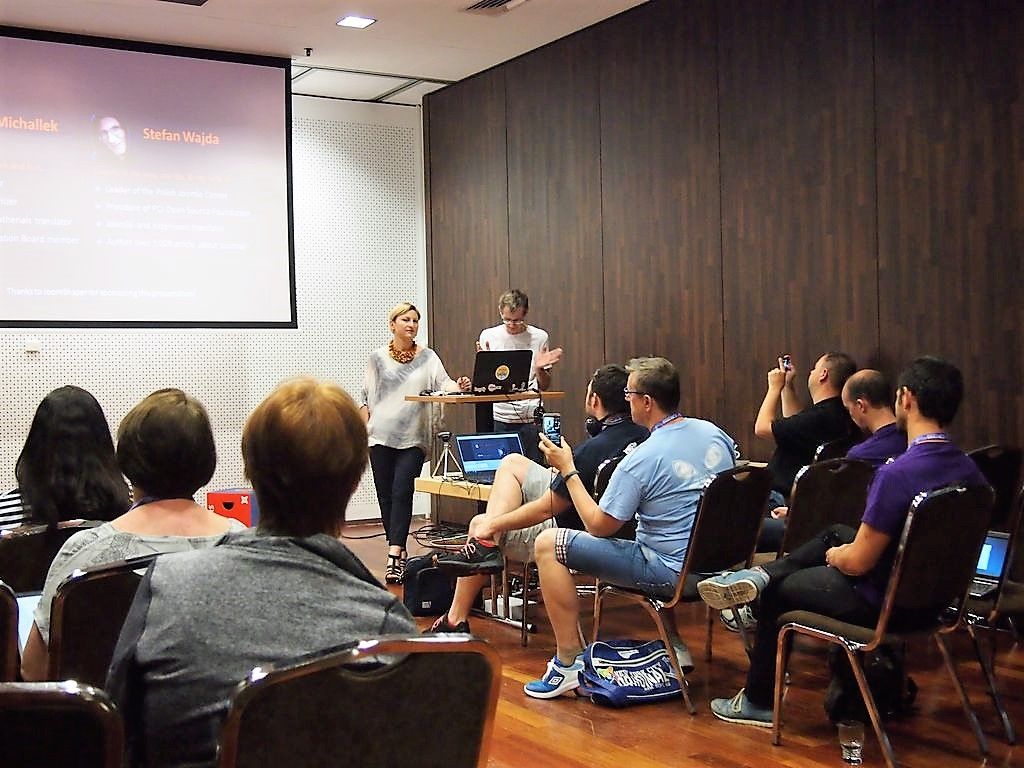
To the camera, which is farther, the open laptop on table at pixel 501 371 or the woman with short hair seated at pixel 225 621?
the open laptop on table at pixel 501 371

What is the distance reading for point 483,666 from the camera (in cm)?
168

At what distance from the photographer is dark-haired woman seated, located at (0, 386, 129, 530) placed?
347cm

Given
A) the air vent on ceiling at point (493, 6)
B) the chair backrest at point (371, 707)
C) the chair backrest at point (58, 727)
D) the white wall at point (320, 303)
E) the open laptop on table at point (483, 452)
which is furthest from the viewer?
the white wall at point (320, 303)

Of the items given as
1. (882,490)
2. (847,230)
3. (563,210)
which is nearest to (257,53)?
(563,210)

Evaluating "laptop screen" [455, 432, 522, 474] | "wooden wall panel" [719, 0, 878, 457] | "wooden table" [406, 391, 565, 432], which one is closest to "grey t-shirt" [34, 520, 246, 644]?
"laptop screen" [455, 432, 522, 474]

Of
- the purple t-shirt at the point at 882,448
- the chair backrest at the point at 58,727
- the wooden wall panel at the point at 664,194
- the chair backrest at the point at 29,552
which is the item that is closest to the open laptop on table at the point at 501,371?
the wooden wall panel at the point at 664,194

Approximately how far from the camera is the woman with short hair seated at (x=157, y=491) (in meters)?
2.45

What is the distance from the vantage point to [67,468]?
3510 millimetres

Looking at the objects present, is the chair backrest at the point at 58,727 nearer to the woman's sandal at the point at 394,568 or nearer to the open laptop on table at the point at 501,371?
the open laptop on table at the point at 501,371

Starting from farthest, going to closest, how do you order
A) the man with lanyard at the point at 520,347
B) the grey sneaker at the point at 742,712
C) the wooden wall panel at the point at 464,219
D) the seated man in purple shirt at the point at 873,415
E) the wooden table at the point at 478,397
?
1. the wooden wall panel at the point at 464,219
2. the man with lanyard at the point at 520,347
3. the wooden table at the point at 478,397
4. the seated man in purple shirt at the point at 873,415
5. the grey sneaker at the point at 742,712

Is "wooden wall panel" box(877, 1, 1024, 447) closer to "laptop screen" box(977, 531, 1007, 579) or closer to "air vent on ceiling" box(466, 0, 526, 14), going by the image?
"laptop screen" box(977, 531, 1007, 579)

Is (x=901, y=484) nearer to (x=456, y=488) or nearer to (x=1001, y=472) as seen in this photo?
(x=1001, y=472)

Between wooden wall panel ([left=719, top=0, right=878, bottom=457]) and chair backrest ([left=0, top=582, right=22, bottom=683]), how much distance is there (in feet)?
15.5

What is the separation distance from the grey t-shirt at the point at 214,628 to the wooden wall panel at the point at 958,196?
443 centimetres
